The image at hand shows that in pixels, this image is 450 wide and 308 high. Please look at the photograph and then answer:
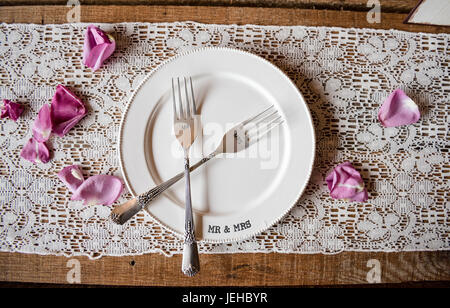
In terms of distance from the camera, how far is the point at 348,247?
600 mm

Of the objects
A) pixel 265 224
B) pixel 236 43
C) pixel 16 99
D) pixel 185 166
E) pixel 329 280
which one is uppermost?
pixel 236 43

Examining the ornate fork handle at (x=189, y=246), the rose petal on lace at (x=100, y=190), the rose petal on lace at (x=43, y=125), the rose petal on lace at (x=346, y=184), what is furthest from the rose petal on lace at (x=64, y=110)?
the rose petal on lace at (x=346, y=184)

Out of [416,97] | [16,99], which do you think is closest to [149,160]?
[16,99]

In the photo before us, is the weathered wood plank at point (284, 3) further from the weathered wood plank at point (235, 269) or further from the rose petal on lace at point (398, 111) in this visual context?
the weathered wood plank at point (235, 269)

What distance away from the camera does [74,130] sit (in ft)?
1.96

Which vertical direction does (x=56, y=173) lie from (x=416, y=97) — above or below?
below

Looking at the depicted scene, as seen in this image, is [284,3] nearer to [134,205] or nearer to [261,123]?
[261,123]

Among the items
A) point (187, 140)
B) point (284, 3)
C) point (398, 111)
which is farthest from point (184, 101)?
point (398, 111)

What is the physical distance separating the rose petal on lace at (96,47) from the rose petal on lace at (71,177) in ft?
0.66

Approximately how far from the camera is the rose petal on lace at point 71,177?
58 centimetres

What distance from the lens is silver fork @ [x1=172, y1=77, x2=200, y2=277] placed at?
0.54 metres

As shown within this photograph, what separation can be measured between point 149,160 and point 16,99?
30cm

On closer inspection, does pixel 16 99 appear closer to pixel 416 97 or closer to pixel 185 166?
pixel 185 166

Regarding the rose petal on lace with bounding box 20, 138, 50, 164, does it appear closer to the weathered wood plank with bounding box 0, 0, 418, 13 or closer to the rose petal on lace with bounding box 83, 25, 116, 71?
the rose petal on lace with bounding box 83, 25, 116, 71
